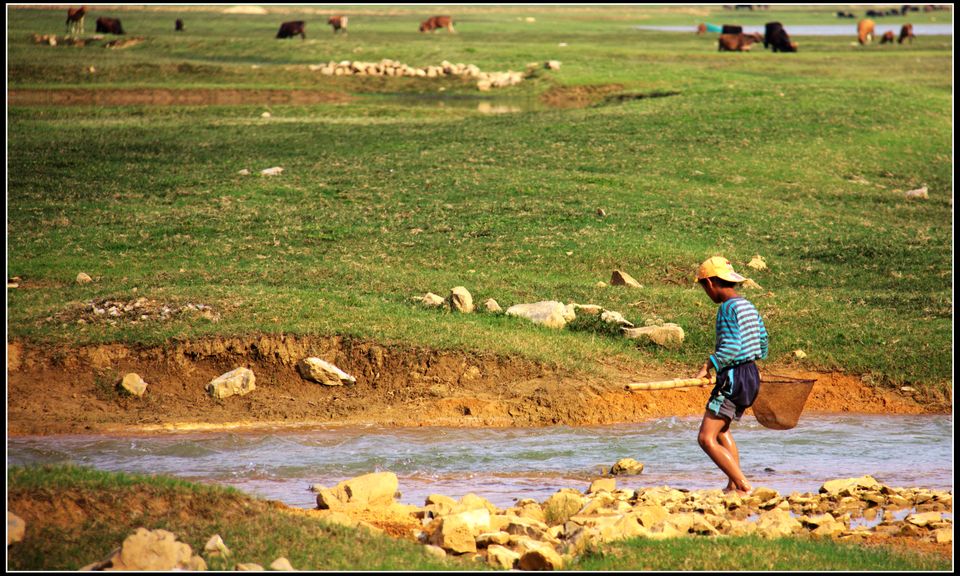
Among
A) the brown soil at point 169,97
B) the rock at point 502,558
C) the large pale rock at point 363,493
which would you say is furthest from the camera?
the brown soil at point 169,97

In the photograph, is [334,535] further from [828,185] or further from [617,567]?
[828,185]

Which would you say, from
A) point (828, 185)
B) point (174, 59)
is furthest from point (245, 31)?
point (828, 185)

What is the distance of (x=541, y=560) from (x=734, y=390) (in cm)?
261

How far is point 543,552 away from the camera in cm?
713

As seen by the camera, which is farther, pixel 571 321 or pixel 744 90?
pixel 744 90

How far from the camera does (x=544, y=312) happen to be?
13.6 metres

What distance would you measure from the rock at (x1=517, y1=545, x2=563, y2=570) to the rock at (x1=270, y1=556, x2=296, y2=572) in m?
1.44

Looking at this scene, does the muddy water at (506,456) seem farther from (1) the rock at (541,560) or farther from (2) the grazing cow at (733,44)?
(2) the grazing cow at (733,44)

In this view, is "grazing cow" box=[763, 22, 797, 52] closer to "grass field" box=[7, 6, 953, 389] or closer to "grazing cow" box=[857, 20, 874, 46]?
"grazing cow" box=[857, 20, 874, 46]

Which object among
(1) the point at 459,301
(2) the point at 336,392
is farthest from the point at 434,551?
(1) the point at 459,301

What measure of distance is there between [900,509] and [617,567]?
3.07 m

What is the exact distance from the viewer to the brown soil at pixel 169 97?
1398 inches

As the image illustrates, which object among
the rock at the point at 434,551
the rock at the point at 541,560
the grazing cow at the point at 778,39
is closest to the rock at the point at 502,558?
the rock at the point at 541,560

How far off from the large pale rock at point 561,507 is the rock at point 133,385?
16.3 feet
